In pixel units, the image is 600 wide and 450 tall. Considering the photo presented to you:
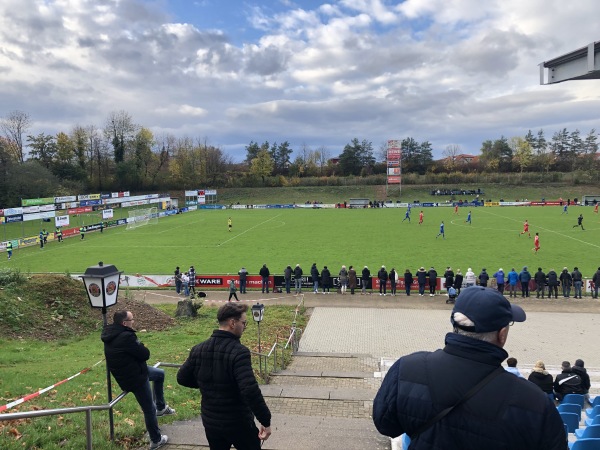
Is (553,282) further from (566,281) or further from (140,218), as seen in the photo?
(140,218)

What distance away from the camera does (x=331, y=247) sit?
116ft

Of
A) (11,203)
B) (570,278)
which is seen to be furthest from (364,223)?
(11,203)

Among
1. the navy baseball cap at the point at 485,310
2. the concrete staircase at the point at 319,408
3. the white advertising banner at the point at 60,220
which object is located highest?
the navy baseball cap at the point at 485,310

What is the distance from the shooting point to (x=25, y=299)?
571 inches

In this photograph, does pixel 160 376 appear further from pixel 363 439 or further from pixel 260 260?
pixel 260 260

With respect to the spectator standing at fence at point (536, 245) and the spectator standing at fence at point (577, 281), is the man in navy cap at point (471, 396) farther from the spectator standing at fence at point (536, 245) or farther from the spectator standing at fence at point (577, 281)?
the spectator standing at fence at point (536, 245)

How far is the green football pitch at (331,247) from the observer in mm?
28891

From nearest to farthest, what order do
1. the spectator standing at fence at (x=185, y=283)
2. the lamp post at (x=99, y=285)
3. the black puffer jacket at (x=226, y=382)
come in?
the black puffer jacket at (x=226, y=382), the lamp post at (x=99, y=285), the spectator standing at fence at (x=185, y=283)

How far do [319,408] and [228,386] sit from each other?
488 cm

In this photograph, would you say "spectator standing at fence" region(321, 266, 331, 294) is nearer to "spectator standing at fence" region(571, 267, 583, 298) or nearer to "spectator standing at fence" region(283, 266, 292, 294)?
"spectator standing at fence" region(283, 266, 292, 294)

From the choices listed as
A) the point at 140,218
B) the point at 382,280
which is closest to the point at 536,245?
the point at 382,280

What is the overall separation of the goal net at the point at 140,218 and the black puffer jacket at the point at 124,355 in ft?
166

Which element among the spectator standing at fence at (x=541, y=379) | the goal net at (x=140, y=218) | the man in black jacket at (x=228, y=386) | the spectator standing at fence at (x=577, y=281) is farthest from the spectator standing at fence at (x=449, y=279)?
the goal net at (x=140, y=218)

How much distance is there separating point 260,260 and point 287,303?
9.79 m
